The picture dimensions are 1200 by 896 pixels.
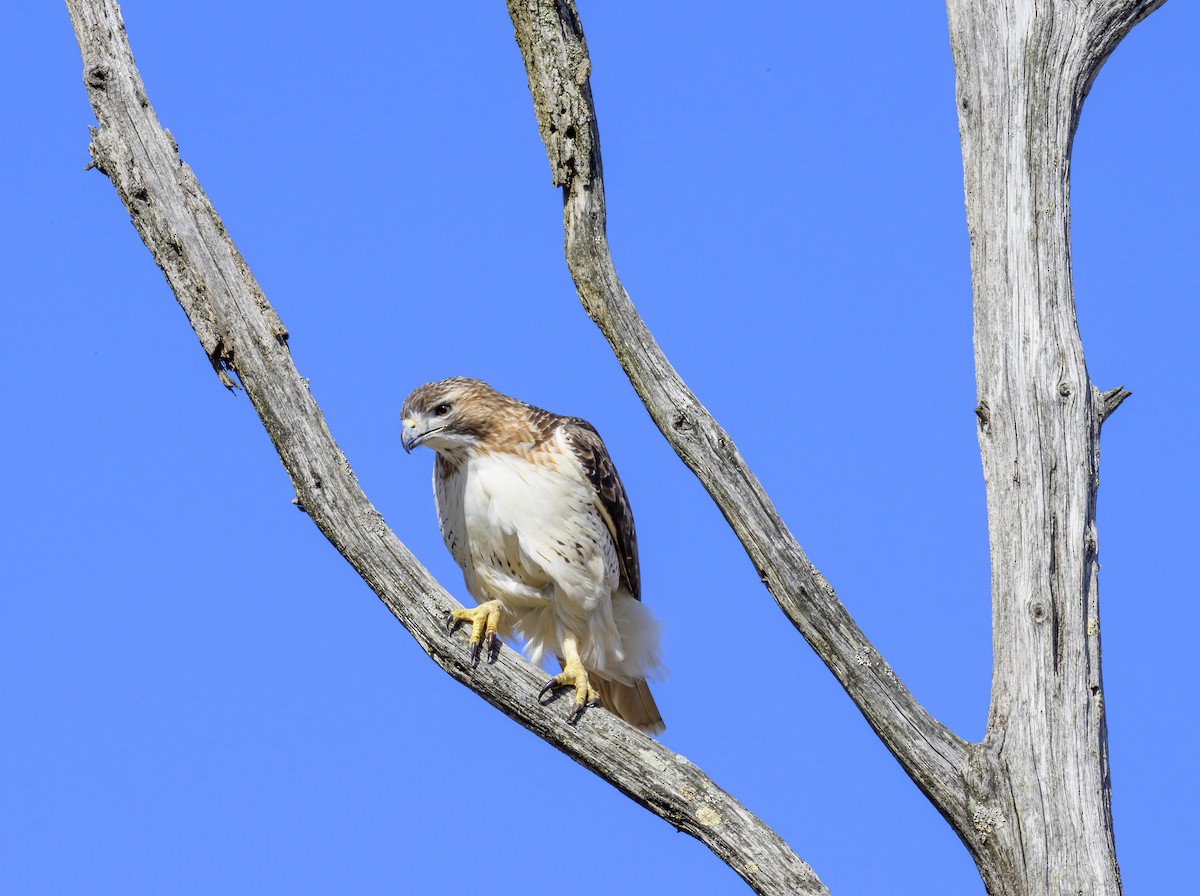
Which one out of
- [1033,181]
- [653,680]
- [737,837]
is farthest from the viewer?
[653,680]

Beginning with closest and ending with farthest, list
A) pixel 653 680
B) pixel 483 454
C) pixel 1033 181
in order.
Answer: pixel 1033 181
pixel 483 454
pixel 653 680

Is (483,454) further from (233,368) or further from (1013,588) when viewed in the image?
(1013,588)

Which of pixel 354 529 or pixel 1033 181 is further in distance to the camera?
pixel 1033 181

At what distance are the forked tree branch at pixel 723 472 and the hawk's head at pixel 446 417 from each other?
3.99ft

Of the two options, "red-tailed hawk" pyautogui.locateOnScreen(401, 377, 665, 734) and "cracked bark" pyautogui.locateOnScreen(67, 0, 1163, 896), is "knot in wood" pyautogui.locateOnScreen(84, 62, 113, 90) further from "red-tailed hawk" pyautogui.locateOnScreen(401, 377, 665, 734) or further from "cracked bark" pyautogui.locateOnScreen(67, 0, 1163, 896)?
"red-tailed hawk" pyautogui.locateOnScreen(401, 377, 665, 734)

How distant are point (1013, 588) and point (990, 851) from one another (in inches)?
39.3

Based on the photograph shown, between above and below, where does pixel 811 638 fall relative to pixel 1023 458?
below

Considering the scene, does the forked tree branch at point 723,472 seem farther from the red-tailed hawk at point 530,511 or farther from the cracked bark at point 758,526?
the red-tailed hawk at point 530,511

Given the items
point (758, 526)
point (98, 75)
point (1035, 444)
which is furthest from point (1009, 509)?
point (98, 75)

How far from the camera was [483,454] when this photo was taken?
625 centimetres

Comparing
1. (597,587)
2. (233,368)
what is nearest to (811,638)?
(597,587)

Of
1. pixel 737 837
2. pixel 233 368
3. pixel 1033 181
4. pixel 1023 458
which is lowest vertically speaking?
pixel 737 837

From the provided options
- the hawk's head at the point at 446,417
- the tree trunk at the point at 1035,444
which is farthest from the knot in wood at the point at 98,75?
the tree trunk at the point at 1035,444

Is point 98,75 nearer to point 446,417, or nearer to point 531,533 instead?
point 446,417
